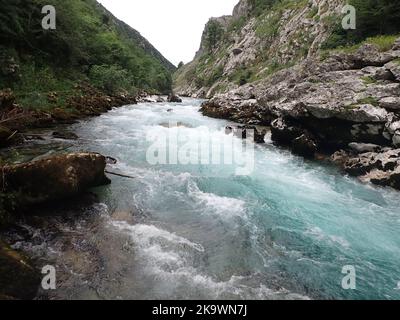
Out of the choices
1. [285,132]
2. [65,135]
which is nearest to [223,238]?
[65,135]

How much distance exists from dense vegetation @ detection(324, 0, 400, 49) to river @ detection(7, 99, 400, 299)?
A: 20.5 metres

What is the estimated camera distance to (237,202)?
11953 millimetres

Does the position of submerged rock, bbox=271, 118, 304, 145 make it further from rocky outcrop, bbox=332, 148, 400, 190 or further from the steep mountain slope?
rocky outcrop, bbox=332, 148, 400, 190

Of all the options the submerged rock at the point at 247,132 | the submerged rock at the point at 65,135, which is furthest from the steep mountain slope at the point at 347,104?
the submerged rock at the point at 65,135

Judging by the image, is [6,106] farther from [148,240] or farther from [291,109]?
[291,109]

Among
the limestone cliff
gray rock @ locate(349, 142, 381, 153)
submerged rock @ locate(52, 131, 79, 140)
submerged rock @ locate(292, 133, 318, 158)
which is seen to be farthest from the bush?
gray rock @ locate(349, 142, 381, 153)

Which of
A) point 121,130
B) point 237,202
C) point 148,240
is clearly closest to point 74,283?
point 148,240

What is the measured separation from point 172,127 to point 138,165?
11232 mm

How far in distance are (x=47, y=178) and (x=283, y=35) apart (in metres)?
69.0

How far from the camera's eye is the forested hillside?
30.1 m

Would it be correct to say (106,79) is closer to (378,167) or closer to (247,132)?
(247,132)

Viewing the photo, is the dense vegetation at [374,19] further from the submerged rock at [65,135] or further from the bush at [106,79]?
the bush at [106,79]

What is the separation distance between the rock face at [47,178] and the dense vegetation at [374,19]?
2909 centimetres

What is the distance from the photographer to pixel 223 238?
368 inches
